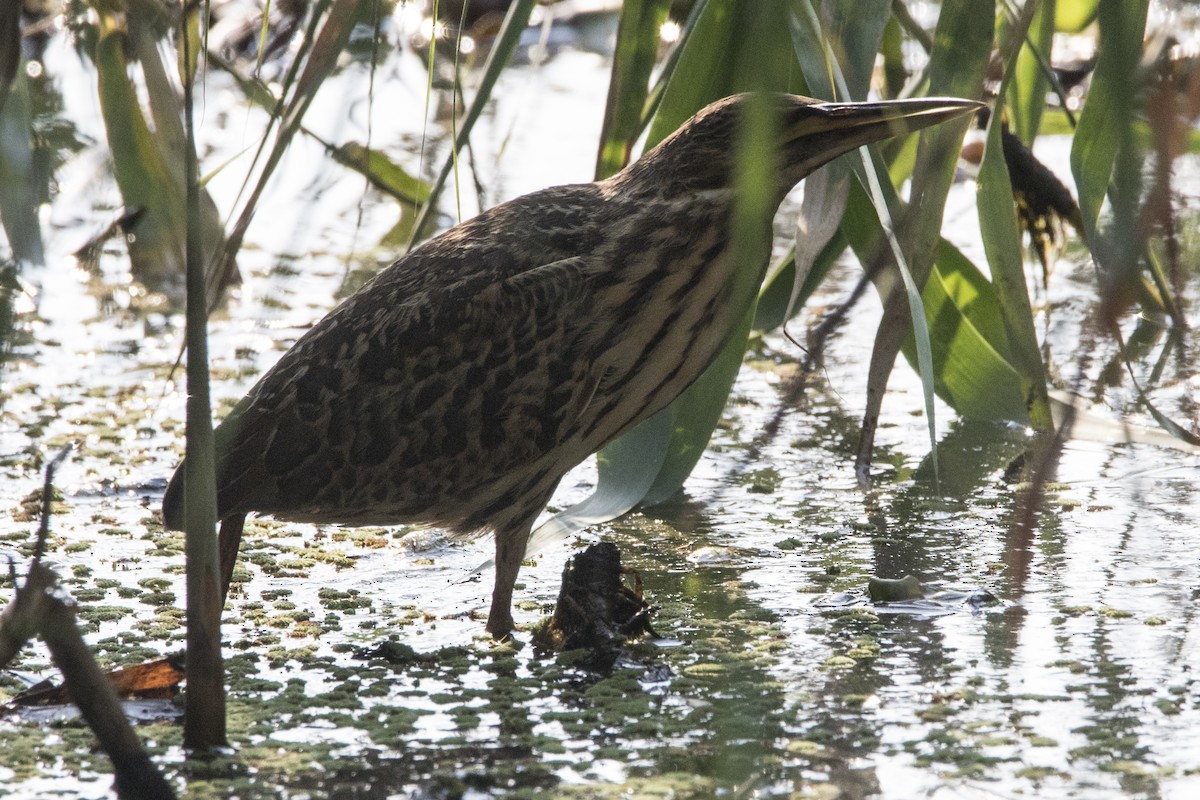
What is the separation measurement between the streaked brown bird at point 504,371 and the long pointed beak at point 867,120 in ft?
0.51

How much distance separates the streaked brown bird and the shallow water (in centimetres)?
28

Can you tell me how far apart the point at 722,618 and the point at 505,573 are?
54cm

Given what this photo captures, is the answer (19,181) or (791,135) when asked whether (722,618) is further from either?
(19,181)

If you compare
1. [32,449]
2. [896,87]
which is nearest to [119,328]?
[32,449]

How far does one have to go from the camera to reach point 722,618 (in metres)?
3.77

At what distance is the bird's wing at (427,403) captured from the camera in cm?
380

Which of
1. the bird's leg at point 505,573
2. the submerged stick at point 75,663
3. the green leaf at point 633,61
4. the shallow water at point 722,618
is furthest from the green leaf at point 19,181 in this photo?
the green leaf at point 633,61

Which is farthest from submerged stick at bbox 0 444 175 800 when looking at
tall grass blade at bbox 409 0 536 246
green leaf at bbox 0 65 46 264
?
tall grass blade at bbox 409 0 536 246

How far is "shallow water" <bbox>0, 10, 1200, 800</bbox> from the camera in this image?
2854 mm

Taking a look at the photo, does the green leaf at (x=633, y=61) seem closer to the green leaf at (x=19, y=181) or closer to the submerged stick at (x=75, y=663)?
the green leaf at (x=19, y=181)

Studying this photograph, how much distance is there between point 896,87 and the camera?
5031 millimetres

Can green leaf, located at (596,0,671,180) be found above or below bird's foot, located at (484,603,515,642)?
above

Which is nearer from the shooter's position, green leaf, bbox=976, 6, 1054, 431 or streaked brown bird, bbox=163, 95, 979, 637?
streaked brown bird, bbox=163, 95, 979, 637

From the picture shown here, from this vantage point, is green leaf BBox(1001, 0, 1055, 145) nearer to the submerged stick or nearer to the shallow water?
the shallow water
